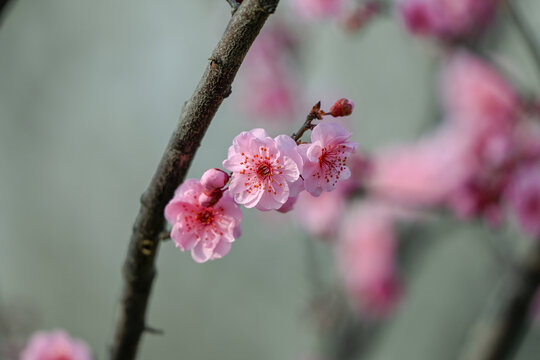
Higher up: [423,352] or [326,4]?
[326,4]

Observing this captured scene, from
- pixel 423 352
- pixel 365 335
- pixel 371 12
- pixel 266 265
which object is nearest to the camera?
pixel 371 12

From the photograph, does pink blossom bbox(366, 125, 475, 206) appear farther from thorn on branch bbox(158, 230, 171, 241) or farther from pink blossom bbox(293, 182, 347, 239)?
thorn on branch bbox(158, 230, 171, 241)

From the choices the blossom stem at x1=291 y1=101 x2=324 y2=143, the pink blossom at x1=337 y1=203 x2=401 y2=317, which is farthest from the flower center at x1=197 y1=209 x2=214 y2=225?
the pink blossom at x1=337 y1=203 x2=401 y2=317

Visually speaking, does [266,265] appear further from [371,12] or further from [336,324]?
[371,12]

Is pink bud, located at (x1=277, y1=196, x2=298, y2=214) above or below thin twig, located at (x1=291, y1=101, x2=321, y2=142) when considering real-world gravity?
below

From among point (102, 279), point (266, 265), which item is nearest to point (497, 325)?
point (266, 265)

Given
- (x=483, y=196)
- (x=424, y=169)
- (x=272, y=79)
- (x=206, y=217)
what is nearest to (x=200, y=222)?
(x=206, y=217)
